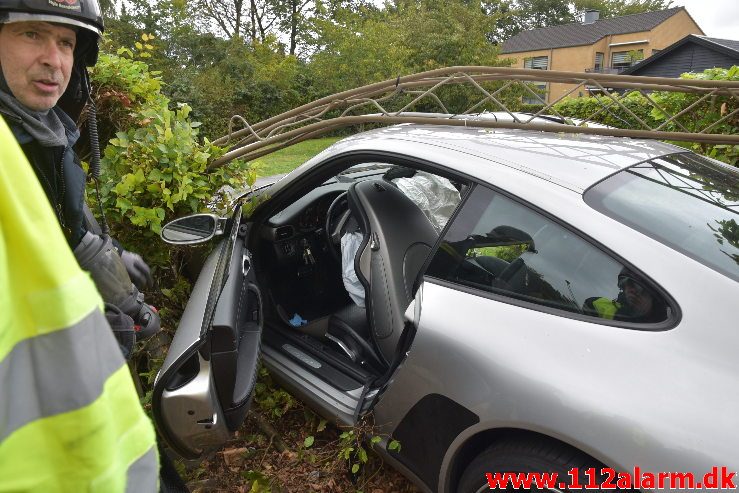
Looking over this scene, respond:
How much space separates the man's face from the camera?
5.19 feet

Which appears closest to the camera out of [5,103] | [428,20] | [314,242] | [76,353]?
[76,353]

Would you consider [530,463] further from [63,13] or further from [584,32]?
[584,32]

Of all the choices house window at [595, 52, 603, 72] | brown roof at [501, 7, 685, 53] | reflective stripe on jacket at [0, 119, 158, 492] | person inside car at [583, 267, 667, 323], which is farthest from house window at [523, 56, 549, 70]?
reflective stripe on jacket at [0, 119, 158, 492]

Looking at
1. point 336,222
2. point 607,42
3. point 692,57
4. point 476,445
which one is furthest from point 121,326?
point 607,42

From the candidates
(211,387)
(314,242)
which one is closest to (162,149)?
(314,242)

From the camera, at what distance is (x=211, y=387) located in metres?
1.96

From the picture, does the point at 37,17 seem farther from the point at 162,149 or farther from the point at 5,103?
the point at 162,149

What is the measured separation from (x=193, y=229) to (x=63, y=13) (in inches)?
45.6

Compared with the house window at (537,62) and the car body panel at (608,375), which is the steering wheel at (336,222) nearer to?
the car body panel at (608,375)

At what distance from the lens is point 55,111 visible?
6.42ft

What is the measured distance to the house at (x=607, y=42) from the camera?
121 feet

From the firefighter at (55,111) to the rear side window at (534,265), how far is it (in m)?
1.21

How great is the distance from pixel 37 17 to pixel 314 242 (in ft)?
6.65

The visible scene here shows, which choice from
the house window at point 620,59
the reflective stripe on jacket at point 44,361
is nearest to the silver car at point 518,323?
the reflective stripe on jacket at point 44,361
